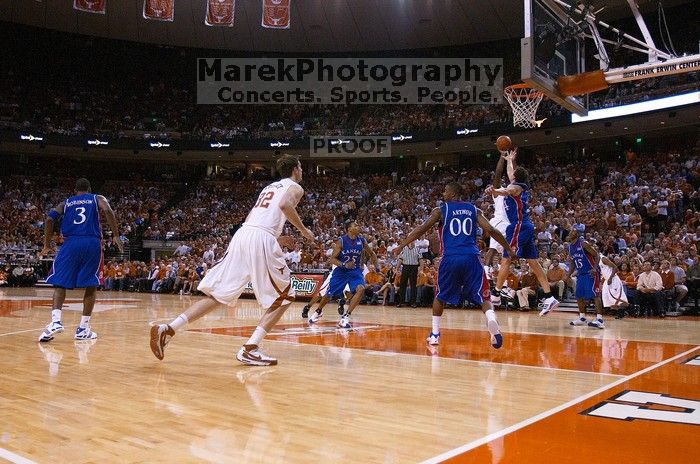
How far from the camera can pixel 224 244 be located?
2319 centimetres

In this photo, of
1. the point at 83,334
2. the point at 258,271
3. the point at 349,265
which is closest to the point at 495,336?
the point at 258,271

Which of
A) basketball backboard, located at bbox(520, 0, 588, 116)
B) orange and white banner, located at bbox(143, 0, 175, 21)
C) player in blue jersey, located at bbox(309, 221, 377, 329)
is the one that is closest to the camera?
basketball backboard, located at bbox(520, 0, 588, 116)

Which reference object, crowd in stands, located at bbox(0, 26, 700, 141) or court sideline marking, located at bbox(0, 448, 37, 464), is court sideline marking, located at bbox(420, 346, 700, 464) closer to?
court sideline marking, located at bbox(0, 448, 37, 464)

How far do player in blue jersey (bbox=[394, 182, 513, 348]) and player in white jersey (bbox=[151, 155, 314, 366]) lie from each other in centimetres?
174

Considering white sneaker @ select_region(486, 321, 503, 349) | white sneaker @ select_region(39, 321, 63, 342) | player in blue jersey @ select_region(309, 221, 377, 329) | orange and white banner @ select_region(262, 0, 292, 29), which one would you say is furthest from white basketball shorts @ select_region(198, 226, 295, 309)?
orange and white banner @ select_region(262, 0, 292, 29)

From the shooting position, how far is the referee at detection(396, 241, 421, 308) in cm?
1614

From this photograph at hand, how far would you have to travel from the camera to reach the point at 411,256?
1616 centimetres

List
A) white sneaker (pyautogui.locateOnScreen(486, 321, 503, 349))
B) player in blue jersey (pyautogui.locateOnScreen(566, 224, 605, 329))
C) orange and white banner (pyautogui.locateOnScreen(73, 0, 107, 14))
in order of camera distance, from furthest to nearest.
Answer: orange and white banner (pyautogui.locateOnScreen(73, 0, 107, 14))
player in blue jersey (pyautogui.locateOnScreen(566, 224, 605, 329))
white sneaker (pyautogui.locateOnScreen(486, 321, 503, 349))

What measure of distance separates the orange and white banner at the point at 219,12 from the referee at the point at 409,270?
36.7 feet

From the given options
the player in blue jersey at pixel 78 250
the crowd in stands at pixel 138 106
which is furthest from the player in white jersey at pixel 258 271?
the crowd in stands at pixel 138 106

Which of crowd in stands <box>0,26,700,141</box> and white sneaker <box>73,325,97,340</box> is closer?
white sneaker <box>73,325,97,340</box>

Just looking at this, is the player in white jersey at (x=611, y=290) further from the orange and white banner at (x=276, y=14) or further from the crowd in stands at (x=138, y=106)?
the crowd in stands at (x=138, y=106)

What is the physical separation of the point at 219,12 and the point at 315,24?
825 centimetres

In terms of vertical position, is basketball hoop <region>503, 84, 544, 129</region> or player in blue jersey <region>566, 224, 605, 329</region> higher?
basketball hoop <region>503, 84, 544, 129</region>
